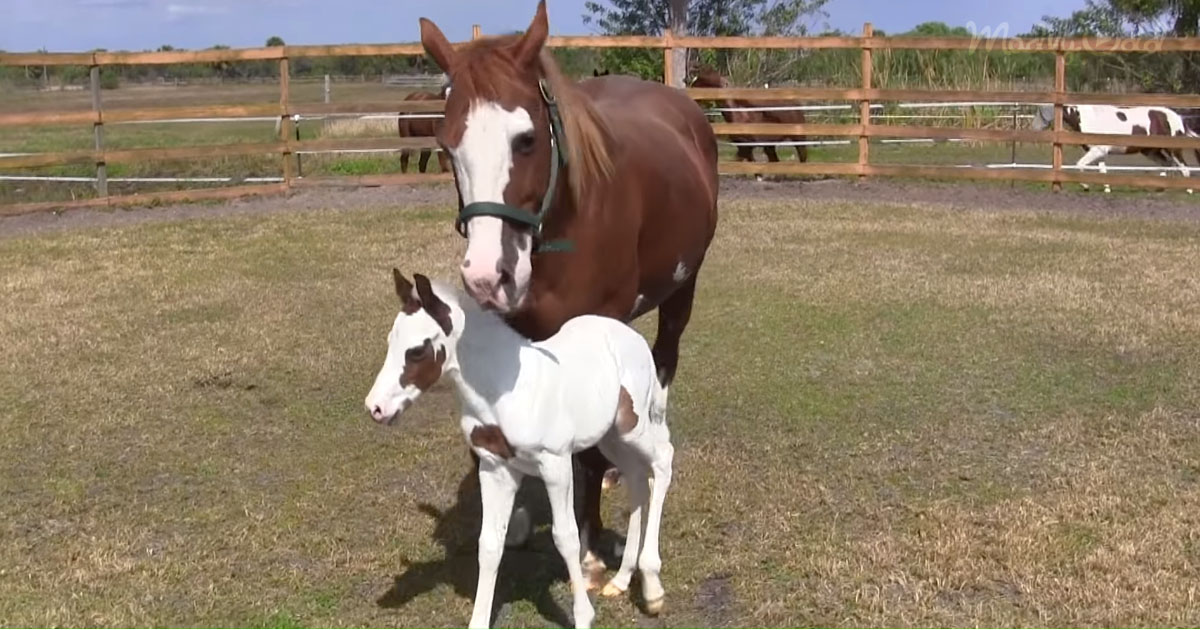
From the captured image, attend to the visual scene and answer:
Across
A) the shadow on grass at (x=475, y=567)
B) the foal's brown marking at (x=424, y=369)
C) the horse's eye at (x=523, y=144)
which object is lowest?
the shadow on grass at (x=475, y=567)

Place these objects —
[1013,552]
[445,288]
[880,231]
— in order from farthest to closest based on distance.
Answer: [880,231] < [1013,552] < [445,288]

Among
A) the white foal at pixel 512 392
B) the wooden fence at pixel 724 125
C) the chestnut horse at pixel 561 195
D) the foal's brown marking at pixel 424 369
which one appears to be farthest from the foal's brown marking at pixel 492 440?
the wooden fence at pixel 724 125

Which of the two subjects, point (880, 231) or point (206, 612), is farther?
point (880, 231)

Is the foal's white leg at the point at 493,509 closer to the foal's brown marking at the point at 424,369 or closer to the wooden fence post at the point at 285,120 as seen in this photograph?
the foal's brown marking at the point at 424,369

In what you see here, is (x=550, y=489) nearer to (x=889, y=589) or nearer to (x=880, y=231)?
(x=889, y=589)

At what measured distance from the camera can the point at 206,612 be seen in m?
3.45

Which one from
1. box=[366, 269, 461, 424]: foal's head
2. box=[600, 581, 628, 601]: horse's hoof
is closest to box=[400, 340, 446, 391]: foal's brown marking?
box=[366, 269, 461, 424]: foal's head

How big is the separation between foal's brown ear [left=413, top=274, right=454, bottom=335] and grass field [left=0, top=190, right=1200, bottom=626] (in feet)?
3.54

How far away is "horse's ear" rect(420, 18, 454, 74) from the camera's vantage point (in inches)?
115

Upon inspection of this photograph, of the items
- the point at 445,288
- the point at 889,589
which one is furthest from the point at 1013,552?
the point at 445,288

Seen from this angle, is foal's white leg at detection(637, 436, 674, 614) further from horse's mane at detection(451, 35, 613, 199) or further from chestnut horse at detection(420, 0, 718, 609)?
horse's mane at detection(451, 35, 613, 199)

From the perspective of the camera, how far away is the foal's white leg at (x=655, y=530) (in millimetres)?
3279

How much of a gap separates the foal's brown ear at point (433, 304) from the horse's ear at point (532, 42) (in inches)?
24.9

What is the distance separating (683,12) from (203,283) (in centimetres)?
1232
